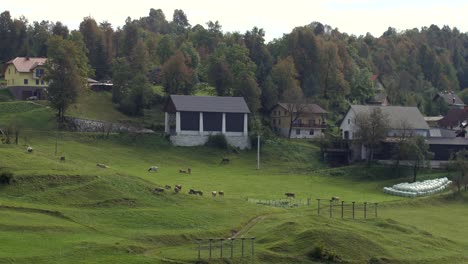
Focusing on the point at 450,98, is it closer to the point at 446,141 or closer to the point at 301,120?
the point at 301,120

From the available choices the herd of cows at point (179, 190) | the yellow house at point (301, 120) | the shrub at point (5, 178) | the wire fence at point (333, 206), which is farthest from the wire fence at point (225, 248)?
the yellow house at point (301, 120)

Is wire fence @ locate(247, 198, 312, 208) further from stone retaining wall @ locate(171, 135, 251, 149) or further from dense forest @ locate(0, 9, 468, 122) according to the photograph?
dense forest @ locate(0, 9, 468, 122)

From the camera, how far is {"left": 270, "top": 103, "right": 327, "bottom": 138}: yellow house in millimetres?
113312

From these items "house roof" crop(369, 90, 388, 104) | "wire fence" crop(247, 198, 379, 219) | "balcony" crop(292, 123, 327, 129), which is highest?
"house roof" crop(369, 90, 388, 104)

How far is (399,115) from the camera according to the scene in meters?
109

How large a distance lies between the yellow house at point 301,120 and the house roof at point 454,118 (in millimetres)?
21074

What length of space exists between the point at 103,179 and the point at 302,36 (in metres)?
71.0

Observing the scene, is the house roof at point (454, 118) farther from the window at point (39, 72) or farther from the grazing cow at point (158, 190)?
the grazing cow at point (158, 190)

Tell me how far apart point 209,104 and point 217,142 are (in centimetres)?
617

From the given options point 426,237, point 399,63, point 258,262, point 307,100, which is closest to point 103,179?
point 258,262

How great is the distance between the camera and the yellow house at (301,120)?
113m

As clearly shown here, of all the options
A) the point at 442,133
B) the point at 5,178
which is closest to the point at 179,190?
the point at 5,178

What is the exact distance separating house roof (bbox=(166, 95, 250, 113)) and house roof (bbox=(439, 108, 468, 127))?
34.3 m

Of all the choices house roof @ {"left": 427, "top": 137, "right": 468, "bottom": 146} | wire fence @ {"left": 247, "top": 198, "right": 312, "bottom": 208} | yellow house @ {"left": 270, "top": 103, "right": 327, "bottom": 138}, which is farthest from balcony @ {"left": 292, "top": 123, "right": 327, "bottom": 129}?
wire fence @ {"left": 247, "top": 198, "right": 312, "bottom": 208}
